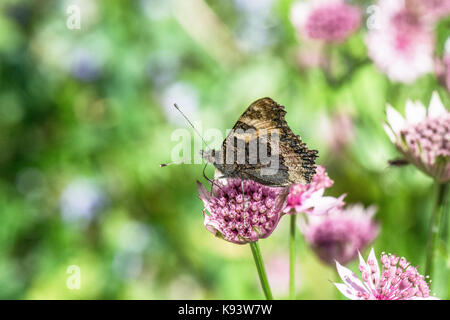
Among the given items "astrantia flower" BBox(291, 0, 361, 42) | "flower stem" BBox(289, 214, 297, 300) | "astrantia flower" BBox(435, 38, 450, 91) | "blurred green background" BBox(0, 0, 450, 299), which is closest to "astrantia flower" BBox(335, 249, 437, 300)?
"flower stem" BBox(289, 214, 297, 300)

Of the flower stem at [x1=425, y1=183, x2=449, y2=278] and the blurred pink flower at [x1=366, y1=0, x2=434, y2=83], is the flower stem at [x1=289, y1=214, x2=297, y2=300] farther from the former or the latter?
the blurred pink flower at [x1=366, y1=0, x2=434, y2=83]

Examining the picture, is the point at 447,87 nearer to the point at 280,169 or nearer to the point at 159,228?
the point at 280,169

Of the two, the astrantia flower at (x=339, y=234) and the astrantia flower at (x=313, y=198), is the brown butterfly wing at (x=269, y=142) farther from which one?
the astrantia flower at (x=339, y=234)

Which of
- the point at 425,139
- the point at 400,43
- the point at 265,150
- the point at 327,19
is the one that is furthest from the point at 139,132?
the point at 425,139

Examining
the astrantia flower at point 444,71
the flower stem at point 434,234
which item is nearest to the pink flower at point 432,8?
the astrantia flower at point 444,71

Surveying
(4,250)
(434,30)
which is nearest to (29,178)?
(4,250)

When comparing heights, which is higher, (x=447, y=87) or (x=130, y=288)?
(x=447, y=87)
